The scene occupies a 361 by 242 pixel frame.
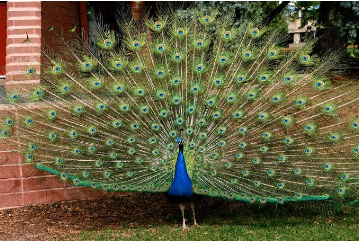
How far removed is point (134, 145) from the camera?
201 inches

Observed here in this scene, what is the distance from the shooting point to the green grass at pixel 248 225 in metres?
4.86

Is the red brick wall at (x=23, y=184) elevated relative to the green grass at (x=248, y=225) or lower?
elevated

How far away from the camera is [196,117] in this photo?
510 cm

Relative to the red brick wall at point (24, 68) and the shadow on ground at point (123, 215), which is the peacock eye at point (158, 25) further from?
the shadow on ground at point (123, 215)

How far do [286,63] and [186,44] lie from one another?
99cm

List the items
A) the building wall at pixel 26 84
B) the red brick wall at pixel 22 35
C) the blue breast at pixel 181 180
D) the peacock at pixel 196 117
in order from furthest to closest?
the red brick wall at pixel 22 35
the building wall at pixel 26 84
the peacock at pixel 196 117
the blue breast at pixel 181 180

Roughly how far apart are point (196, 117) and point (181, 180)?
686 millimetres

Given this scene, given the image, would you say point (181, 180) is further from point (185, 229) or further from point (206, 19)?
point (206, 19)

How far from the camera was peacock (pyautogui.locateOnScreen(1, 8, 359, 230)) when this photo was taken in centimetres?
500

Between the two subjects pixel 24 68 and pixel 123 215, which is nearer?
pixel 123 215

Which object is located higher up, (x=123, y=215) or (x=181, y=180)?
(x=181, y=180)

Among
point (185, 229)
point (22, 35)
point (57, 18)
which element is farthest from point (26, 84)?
point (57, 18)

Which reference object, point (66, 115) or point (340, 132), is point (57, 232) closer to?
point (66, 115)

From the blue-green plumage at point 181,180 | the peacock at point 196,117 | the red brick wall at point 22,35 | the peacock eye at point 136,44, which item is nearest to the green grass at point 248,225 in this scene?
the peacock at point 196,117
